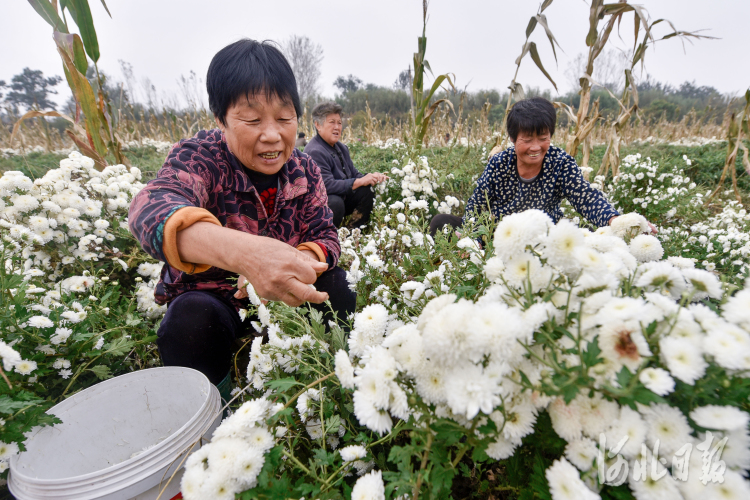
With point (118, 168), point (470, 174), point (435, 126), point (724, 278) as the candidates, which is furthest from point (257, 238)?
point (435, 126)

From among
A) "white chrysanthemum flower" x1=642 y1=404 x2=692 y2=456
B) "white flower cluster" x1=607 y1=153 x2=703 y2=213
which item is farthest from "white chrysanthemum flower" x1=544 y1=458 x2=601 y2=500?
"white flower cluster" x1=607 y1=153 x2=703 y2=213

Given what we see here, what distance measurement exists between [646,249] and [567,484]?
583mm

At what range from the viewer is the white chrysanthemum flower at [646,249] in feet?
2.70

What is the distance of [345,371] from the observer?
2.49ft

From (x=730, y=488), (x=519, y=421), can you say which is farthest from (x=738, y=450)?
(x=519, y=421)

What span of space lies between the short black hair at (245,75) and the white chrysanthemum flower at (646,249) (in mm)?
1346

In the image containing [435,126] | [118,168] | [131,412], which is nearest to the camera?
[131,412]

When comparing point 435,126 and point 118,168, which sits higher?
point 435,126

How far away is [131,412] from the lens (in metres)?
1.38

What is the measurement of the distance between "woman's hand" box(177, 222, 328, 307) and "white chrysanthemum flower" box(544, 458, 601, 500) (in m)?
0.73

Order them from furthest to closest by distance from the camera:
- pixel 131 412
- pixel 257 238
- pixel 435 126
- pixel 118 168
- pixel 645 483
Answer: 1. pixel 435 126
2. pixel 118 168
3. pixel 131 412
4. pixel 257 238
5. pixel 645 483

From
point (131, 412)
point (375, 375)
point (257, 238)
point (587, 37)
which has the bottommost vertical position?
point (131, 412)

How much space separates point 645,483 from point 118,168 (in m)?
3.74

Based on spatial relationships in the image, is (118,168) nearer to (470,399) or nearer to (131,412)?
(131,412)
